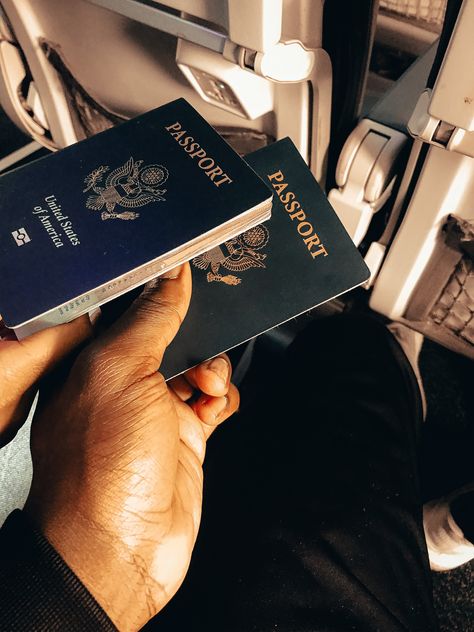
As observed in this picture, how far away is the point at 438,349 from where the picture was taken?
1.53m

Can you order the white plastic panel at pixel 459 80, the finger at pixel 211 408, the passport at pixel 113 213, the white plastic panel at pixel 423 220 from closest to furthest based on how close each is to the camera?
the white plastic panel at pixel 459 80 → the passport at pixel 113 213 → the white plastic panel at pixel 423 220 → the finger at pixel 211 408

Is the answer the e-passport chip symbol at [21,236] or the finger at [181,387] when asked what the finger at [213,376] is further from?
the e-passport chip symbol at [21,236]

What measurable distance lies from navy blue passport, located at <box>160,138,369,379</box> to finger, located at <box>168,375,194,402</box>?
0.13 metres

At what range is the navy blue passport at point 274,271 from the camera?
32.9 inches

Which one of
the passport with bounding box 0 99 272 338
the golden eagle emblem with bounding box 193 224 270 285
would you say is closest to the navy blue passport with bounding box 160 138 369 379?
the golden eagle emblem with bounding box 193 224 270 285

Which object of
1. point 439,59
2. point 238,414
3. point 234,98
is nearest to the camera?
point 439,59

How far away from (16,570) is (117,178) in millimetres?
524

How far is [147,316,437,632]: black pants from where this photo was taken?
80 centimetres

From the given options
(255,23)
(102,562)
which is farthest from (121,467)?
(255,23)

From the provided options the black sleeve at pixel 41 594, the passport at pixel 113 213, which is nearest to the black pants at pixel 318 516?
the black sleeve at pixel 41 594

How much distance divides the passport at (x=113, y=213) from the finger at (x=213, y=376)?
0.23m

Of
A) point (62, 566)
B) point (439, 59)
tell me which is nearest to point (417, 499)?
point (62, 566)

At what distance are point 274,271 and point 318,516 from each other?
1.35 ft

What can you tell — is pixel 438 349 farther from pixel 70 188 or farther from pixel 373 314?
pixel 70 188
